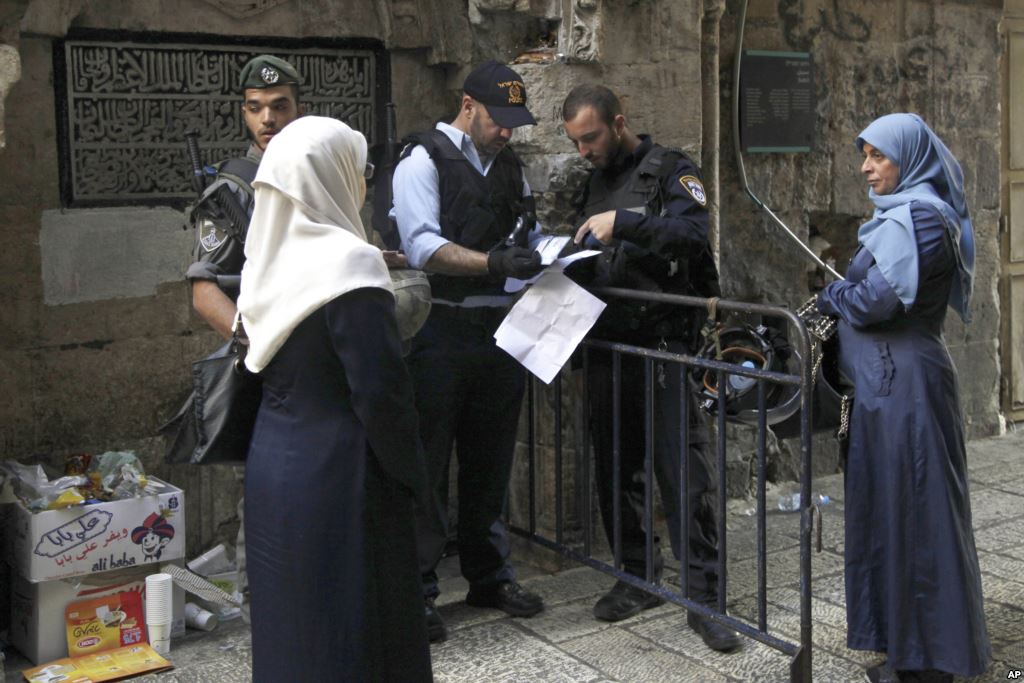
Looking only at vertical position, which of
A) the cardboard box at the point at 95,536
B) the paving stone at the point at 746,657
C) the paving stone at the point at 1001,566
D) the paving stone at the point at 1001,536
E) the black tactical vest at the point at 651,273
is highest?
the black tactical vest at the point at 651,273

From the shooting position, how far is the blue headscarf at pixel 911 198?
3756 mm

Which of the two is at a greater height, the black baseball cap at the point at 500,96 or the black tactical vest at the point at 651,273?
the black baseball cap at the point at 500,96

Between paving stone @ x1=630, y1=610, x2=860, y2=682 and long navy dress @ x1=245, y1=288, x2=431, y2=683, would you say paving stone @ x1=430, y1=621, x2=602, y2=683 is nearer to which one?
paving stone @ x1=630, y1=610, x2=860, y2=682

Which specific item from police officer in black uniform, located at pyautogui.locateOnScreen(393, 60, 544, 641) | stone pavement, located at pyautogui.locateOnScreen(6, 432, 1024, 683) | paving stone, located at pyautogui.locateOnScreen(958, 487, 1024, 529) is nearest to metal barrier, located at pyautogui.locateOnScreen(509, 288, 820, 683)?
stone pavement, located at pyautogui.locateOnScreen(6, 432, 1024, 683)

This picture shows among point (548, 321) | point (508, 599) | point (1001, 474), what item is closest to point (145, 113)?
point (548, 321)

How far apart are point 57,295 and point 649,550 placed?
2.33 meters

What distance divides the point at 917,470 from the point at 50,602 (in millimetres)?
2797

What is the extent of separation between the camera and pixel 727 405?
13.2 feet

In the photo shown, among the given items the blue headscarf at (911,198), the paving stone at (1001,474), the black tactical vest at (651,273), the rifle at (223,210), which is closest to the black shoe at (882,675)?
the blue headscarf at (911,198)

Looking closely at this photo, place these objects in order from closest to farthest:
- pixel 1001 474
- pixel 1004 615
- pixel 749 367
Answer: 1. pixel 749 367
2. pixel 1004 615
3. pixel 1001 474

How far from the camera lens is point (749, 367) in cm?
383

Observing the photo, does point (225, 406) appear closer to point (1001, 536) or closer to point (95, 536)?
point (95, 536)

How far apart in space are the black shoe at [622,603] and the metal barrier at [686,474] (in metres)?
0.10

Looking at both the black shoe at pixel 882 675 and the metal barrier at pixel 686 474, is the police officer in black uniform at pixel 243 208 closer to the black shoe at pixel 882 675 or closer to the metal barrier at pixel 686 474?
the metal barrier at pixel 686 474
